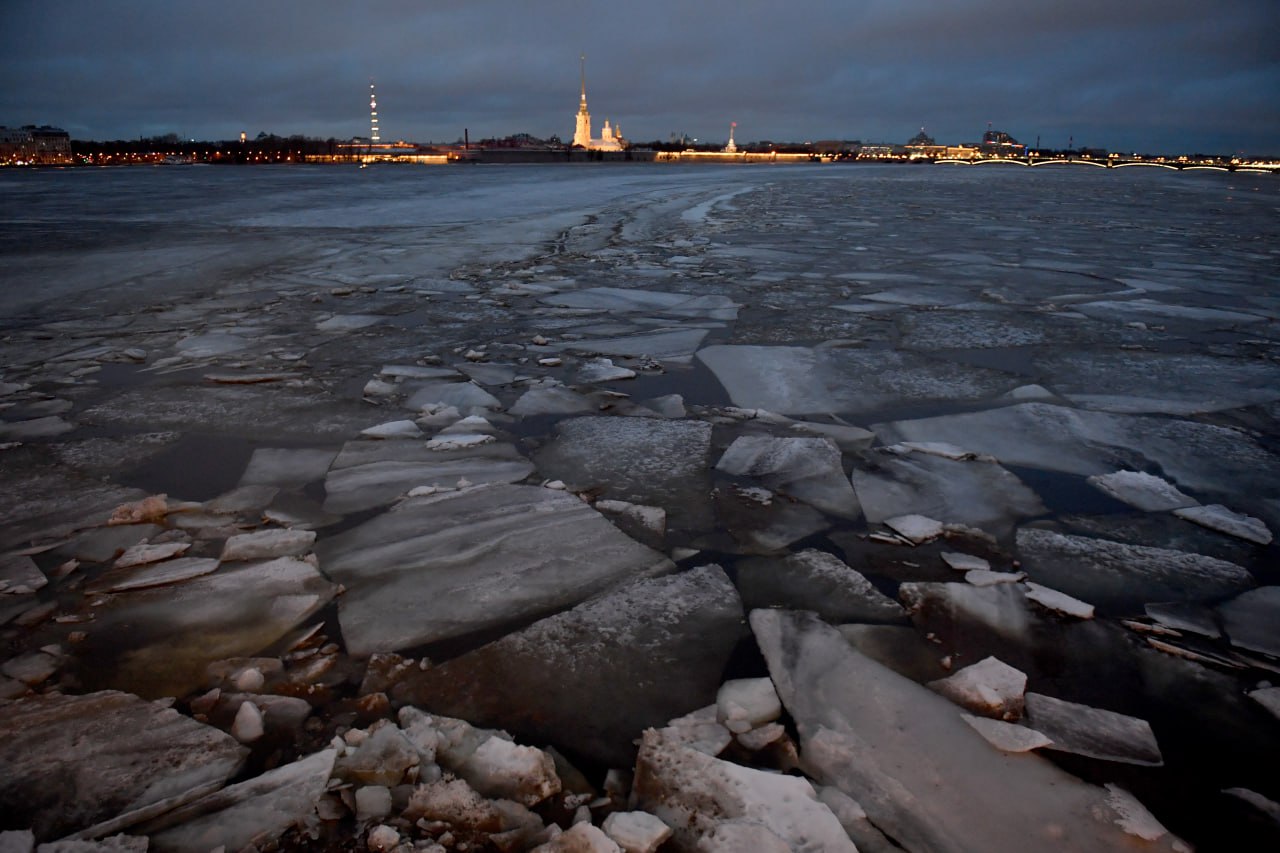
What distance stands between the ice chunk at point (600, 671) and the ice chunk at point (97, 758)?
0.87 feet

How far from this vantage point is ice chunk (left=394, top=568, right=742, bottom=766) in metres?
1.01

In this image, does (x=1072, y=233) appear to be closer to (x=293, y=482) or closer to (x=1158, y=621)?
(x=1158, y=621)

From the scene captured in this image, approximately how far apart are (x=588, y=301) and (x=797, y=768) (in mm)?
3186

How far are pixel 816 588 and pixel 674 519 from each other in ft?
1.19

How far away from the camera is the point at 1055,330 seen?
330 centimetres

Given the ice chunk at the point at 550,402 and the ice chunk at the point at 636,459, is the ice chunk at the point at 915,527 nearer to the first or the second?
the ice chunk at the point at 636,459

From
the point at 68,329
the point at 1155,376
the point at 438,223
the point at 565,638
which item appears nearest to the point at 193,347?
Result: the point at 68,329

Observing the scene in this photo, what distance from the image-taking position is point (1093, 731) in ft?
3.28

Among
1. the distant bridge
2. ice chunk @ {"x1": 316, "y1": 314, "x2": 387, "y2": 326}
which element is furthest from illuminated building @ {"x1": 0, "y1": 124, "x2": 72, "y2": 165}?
the distant bridge

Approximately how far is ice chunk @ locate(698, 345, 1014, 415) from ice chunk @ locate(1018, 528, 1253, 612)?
0.87m

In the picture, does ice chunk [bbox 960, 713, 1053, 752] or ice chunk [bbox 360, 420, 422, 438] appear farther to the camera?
ice chunk [bbox 360, 420, 422, 438]

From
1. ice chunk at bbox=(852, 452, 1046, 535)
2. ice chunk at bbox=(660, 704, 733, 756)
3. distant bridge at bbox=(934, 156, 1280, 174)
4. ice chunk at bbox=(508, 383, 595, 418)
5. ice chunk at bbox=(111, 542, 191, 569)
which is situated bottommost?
ice chunk at bbox=(660, 704, 733, 756)

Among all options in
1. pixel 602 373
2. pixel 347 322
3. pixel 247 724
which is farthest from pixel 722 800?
pixel 347 322

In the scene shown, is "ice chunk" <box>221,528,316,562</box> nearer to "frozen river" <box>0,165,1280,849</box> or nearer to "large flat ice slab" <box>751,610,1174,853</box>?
"frozen river" <box>0,165,1280,849</box>
